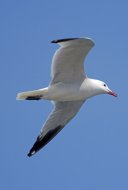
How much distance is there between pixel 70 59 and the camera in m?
15.8

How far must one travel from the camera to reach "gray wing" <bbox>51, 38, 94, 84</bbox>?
15257 millimetres

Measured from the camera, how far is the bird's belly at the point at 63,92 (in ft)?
53.2

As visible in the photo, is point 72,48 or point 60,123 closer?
point 72,48

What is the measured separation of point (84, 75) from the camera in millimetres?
16203

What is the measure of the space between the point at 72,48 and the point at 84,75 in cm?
94

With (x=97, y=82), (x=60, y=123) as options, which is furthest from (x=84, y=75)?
(x=60, y=123)

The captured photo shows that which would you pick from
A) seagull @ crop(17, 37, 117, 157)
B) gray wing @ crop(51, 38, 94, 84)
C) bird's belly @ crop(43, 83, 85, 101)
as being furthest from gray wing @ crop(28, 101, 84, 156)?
gray wing @ crop(51, 38, 94, 84)

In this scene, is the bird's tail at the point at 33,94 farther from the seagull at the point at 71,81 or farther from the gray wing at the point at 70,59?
the gray wing at the point at 70,59

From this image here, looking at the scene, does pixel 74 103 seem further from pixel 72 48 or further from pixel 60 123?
pixel 72 48

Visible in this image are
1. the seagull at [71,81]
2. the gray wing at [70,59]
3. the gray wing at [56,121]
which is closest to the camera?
the gray wing at [70,59]

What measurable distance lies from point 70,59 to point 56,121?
201 centimetres

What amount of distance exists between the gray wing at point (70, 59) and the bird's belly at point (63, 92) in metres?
0.13

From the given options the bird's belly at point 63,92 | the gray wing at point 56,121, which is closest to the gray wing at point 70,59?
the bird's belly at point 63,92

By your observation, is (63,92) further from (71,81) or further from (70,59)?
(70,59)
